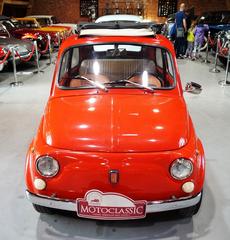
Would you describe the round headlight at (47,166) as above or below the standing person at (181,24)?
below

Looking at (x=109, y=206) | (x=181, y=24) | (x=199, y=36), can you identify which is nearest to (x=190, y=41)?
(x=199, y=36)

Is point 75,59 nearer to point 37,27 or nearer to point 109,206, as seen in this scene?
point 109,206

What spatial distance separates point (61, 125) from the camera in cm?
226

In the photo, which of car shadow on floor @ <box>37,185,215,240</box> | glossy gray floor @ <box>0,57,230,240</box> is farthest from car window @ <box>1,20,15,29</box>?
car shadow on floor @ <box>37,185,215,240</box>

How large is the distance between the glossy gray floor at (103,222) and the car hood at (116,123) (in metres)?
0.71

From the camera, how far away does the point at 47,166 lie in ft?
6.84

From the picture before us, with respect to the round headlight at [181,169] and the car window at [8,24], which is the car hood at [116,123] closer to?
the round headlight at [181,169]

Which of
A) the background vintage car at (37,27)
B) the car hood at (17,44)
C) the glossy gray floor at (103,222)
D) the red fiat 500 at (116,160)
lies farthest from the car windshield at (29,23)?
the red fiat 500 at (116,160)

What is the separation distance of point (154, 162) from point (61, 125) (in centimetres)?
75

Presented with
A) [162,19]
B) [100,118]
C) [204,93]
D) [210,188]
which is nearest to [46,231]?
[100,118]

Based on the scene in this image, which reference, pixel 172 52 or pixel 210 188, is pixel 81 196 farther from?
pixel 172 52

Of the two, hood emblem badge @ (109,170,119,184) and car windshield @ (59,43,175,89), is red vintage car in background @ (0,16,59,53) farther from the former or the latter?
hood emblem badge @ (109,170,119,184)

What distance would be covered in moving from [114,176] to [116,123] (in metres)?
0.43

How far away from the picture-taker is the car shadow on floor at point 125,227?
228 cm
